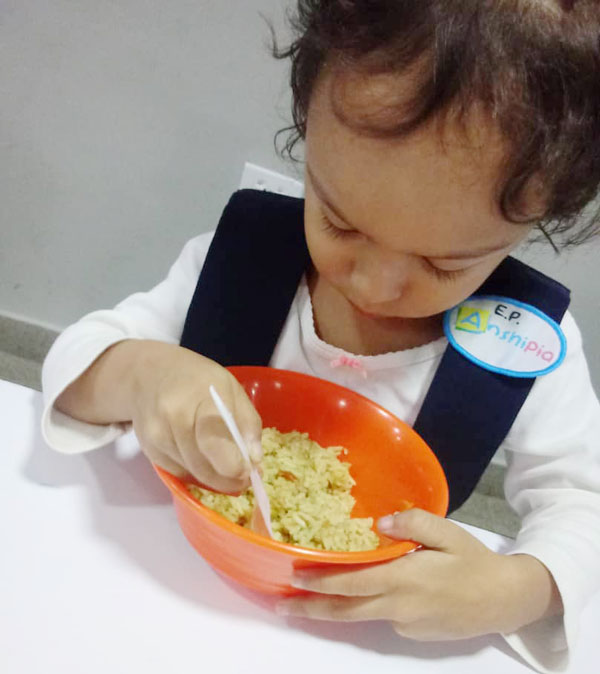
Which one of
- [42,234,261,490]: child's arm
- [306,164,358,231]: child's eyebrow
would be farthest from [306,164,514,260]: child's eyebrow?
[42,234,261,490]: child's arm

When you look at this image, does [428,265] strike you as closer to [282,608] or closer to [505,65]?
[505,65]

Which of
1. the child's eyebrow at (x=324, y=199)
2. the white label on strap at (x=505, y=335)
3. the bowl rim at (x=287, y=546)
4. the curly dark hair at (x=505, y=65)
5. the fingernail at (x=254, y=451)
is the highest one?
the curly dark hair at (x=505, y=65)

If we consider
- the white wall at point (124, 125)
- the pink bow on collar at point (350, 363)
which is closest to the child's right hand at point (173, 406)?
the pink bow on collar at point (350, 363)

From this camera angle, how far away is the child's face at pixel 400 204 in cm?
42

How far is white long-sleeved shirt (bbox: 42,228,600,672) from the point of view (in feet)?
1.78

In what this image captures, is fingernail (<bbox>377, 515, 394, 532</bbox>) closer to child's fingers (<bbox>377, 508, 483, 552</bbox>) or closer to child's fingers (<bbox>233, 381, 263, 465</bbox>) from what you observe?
child's fingers (<bbox>377, 508, 483, 552</bbox>)

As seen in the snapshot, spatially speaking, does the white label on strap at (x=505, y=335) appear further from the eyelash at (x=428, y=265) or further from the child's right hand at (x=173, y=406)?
the child's right hand at (x=173, y=406)

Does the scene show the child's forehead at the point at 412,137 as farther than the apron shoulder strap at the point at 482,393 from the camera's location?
No

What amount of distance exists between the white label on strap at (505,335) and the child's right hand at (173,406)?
0.89 feet

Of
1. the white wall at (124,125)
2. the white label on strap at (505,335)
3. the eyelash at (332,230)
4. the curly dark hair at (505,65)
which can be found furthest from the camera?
the white wall at (124,125)

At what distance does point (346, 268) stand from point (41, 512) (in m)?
0.33

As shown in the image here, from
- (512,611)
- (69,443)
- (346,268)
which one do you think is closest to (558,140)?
(346,268)

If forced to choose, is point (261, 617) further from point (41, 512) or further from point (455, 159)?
point (455, 159)

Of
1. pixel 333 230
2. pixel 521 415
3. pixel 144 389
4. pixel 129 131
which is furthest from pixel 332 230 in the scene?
pixel 129 131
